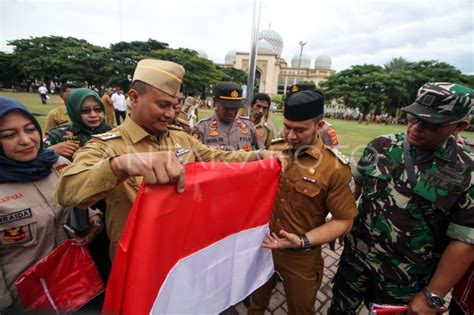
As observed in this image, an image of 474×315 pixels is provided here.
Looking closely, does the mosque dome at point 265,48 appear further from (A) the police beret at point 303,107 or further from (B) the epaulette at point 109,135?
(B) the epaulette at point 109,135

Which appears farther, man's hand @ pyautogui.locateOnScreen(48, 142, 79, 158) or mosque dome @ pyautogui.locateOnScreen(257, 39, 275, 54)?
mosque dome @ pyautogui.locateOnScreen(257, 39, 275, 54)

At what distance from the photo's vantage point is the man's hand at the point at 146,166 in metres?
1.15

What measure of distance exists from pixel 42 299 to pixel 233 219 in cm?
122

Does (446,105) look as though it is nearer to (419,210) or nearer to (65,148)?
(419,210)

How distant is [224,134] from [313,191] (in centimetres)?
221

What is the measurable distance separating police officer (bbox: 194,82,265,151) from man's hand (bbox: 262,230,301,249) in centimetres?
211

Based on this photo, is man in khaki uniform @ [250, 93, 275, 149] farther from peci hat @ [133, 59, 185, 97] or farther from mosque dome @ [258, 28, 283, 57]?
mosque dome @ [258, 28, 283, 57]

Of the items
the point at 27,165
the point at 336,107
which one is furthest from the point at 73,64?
the point at 336,107

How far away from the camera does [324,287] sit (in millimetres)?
3344

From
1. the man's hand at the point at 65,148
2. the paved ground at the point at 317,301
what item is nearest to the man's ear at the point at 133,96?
the man's hand at the point at 65,148

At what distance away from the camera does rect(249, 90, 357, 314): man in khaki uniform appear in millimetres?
1960

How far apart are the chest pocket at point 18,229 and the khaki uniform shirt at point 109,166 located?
0.47 meters

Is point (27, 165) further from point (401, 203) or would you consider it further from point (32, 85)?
point (32, 85)

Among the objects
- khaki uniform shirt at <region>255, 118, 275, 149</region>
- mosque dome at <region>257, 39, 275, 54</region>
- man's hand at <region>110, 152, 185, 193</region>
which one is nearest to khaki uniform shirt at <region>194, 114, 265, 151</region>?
khaki uniform shirt at <region>255, 118, 275, 149</region>
